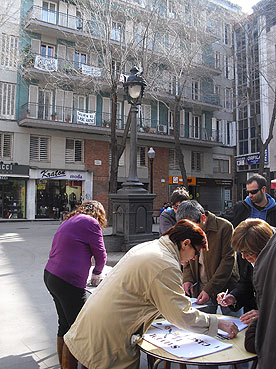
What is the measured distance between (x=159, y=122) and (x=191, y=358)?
2647 centimetres

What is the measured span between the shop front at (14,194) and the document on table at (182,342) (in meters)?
20.8

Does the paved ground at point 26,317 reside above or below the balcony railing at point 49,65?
below

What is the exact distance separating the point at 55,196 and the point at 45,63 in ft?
29.2

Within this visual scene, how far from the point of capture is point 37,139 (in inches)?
907

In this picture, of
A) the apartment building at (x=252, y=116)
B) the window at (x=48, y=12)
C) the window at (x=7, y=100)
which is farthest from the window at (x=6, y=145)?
the apartment building at (x=252, y=116)

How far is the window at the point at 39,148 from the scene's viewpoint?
901 inches

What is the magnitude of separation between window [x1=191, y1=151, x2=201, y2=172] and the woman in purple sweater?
89.9 ft

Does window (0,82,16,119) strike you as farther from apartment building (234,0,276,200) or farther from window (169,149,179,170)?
apartment building (234,0,276,200)

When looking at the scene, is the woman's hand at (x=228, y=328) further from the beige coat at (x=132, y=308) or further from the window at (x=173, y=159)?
the window at (x=173, y=159)

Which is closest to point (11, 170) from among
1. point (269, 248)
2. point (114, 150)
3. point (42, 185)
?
point (42, 185)

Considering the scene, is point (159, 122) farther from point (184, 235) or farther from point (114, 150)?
point (184, 235)

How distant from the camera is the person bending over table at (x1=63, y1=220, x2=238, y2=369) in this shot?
2041mm

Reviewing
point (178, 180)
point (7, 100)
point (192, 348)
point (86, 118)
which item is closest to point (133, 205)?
point (192, 348)

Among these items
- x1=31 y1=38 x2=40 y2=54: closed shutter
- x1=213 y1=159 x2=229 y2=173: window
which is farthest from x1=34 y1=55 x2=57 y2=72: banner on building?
x1=213 y1=159 x2=229 y2=173: window
